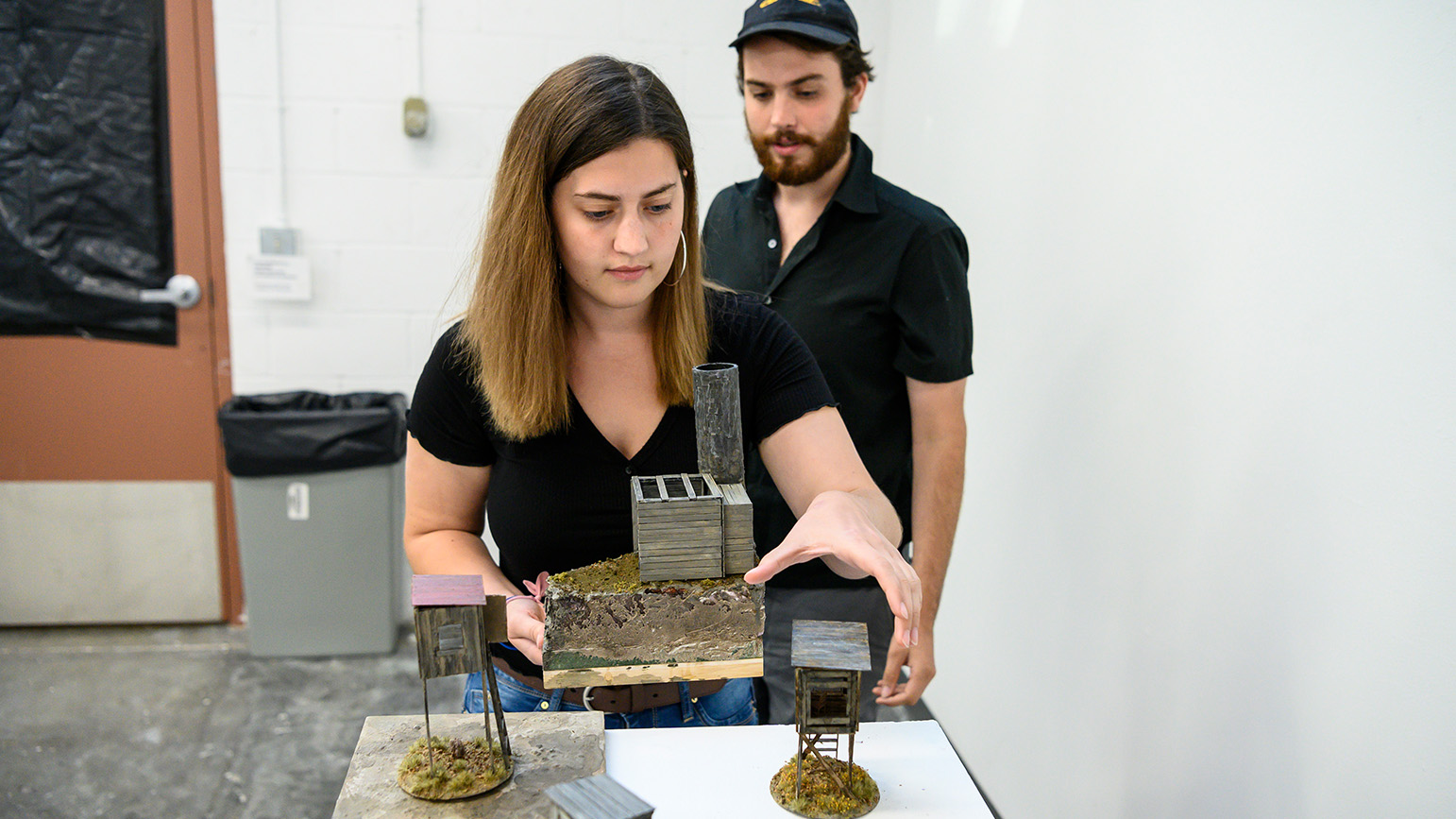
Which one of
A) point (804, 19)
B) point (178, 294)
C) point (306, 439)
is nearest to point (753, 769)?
point (804, 19)

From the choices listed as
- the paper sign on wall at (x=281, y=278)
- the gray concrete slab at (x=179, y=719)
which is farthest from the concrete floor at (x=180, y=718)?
the paper sign on wall at (x=281, y=278)

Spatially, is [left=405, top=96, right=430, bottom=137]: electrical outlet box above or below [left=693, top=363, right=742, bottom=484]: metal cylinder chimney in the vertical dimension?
above

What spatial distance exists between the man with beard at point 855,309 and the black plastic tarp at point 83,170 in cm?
235

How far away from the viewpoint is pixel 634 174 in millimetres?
1217

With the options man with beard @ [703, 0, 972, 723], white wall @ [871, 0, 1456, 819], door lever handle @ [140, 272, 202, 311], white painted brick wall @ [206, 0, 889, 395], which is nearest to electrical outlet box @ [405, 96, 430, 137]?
white painted brick wall @ [206, 0, 889, 395]

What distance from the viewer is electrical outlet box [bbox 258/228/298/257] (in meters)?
3.26

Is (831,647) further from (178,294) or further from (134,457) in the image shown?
(134,457)

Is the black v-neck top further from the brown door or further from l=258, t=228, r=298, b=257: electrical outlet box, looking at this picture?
the brown door

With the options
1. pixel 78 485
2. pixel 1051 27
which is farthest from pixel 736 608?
pixel 78 485

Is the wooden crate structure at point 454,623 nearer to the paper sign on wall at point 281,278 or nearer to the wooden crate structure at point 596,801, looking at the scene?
the wooden crate structure at point 596,801

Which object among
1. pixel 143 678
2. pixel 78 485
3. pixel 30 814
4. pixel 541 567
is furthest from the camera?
pixel 78 485

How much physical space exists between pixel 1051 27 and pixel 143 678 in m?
3.23

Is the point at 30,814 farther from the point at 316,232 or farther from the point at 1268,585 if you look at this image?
the point at 1268,585

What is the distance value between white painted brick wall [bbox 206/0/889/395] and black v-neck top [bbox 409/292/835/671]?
1974mm
